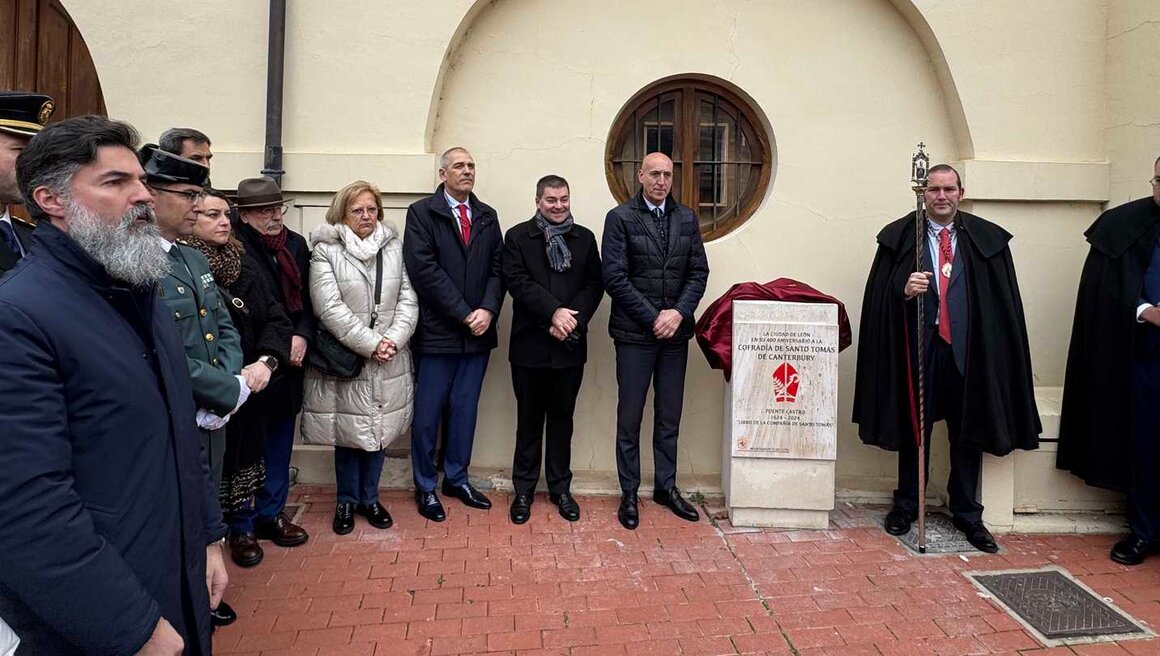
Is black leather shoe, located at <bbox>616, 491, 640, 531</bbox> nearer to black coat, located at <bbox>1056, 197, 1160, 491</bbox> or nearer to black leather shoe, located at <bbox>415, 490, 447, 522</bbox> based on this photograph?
black leather shoe, located at <bbox>415, 490, 447, 522</bbox>

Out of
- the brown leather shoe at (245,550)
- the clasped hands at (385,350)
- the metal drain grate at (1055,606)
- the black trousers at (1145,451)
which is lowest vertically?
the metal drain grate at (1055,606)

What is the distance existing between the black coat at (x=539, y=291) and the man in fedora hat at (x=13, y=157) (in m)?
2.45

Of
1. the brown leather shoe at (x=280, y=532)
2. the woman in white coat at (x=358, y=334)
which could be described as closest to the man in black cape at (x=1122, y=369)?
the woman in white coat at (x=358, y=334)

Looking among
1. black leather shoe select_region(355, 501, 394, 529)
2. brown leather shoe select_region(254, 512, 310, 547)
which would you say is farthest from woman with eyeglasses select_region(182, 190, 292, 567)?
black leather shoe select_region(355, 501, 394, 529)

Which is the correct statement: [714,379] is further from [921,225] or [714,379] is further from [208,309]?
[208,309]

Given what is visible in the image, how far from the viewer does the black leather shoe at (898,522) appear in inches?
171

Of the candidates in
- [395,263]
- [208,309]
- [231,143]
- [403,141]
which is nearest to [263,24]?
[231,143]

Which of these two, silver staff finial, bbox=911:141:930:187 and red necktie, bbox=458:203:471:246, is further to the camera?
red necktie, bbox=458:203:471:246

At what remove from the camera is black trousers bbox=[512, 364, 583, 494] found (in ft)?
14.9

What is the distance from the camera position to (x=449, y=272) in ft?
14.5

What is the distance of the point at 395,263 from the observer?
14.2ft

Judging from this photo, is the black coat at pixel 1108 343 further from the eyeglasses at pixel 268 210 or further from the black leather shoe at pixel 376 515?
the eyeglasses at pixel 268 210

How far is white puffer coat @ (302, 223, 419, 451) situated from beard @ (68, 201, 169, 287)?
232 cm

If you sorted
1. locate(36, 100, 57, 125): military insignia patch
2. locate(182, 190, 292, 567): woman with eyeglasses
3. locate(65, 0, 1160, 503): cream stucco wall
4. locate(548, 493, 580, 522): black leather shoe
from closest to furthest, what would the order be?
locate(36, 100, 57, 125): military insignia patch < locate(182, 190, 292, 567): woman with eyeglasses < locate(548, 493, 580, 522): black leather shoe < locate(65, 0, 1160, 503): cream stucco wall
